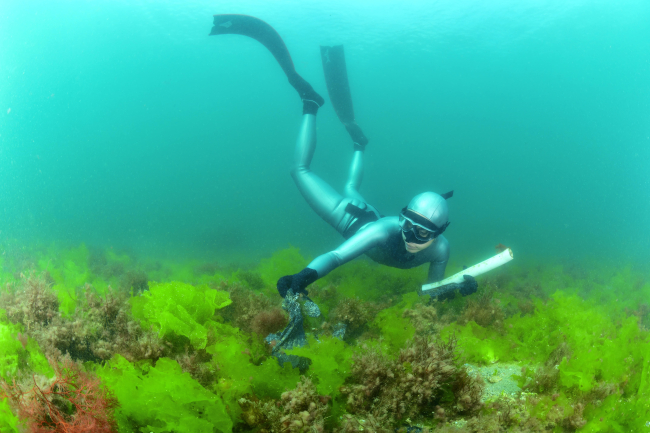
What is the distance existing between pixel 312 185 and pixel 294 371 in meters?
5.40

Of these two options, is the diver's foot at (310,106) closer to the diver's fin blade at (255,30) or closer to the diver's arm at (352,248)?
the diver's fin blade at (255,30)

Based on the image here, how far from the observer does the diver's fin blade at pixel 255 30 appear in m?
9.20

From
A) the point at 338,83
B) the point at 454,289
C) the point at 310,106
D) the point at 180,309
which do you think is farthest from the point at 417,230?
the point at 338,83

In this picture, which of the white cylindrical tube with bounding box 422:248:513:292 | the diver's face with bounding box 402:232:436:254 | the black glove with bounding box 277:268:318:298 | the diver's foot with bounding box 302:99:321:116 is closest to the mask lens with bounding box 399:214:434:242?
the diver's face with bounding box 402:232:436:254

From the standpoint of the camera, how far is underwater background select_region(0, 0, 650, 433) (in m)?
2.53

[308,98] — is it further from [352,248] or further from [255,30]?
[352,248]

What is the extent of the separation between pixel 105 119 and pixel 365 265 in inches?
5891

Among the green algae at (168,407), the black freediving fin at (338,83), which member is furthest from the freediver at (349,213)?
the green algae at (168,407)

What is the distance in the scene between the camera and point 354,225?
6.59 m

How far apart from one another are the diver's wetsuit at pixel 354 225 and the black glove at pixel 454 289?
0.58 meters

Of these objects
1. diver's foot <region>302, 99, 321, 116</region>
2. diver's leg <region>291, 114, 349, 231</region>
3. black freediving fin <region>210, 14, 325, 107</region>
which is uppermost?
black freediving fin <region>210, 14, 325, 107</region>

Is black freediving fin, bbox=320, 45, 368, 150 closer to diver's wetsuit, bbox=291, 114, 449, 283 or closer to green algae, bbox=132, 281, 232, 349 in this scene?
diver's wetsuit, bbox=291, 114, 449, 283

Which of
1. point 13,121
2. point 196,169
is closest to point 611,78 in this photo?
point 196,169

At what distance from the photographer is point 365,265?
28.9 feet
